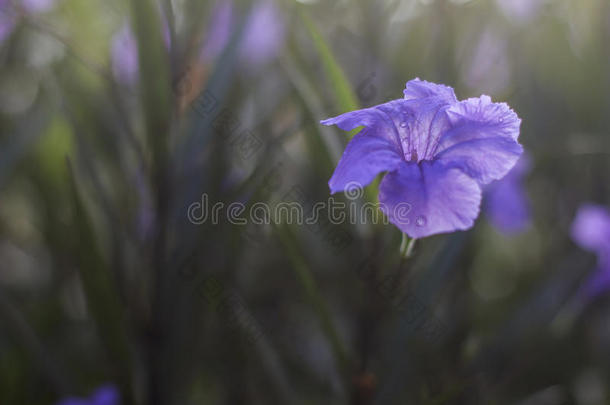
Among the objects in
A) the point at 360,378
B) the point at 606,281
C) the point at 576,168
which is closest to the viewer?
the point at 360,378

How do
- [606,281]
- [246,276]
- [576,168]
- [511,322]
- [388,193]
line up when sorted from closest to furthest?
[388,193] → [511,322] → [606,281] → [246,276] → [576,168]

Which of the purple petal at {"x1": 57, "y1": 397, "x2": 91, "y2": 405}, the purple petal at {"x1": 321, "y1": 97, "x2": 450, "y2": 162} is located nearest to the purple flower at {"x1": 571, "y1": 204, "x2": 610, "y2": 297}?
the purple petal at {"x1": 321, "y1": 97, "x2": 450, "y2": 162}

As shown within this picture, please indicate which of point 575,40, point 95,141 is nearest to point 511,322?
point 575,40

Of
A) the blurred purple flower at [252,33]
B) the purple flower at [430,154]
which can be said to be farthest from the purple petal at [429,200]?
the blurred purple flower at [252,33]

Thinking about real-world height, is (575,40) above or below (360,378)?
above

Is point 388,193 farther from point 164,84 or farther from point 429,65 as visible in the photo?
point 429,65

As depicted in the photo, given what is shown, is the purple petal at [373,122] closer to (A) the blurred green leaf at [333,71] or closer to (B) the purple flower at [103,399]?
(A) the blurred green leaf at [333,71]

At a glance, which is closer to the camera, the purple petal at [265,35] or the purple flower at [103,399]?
the purple flower at [103,399]
